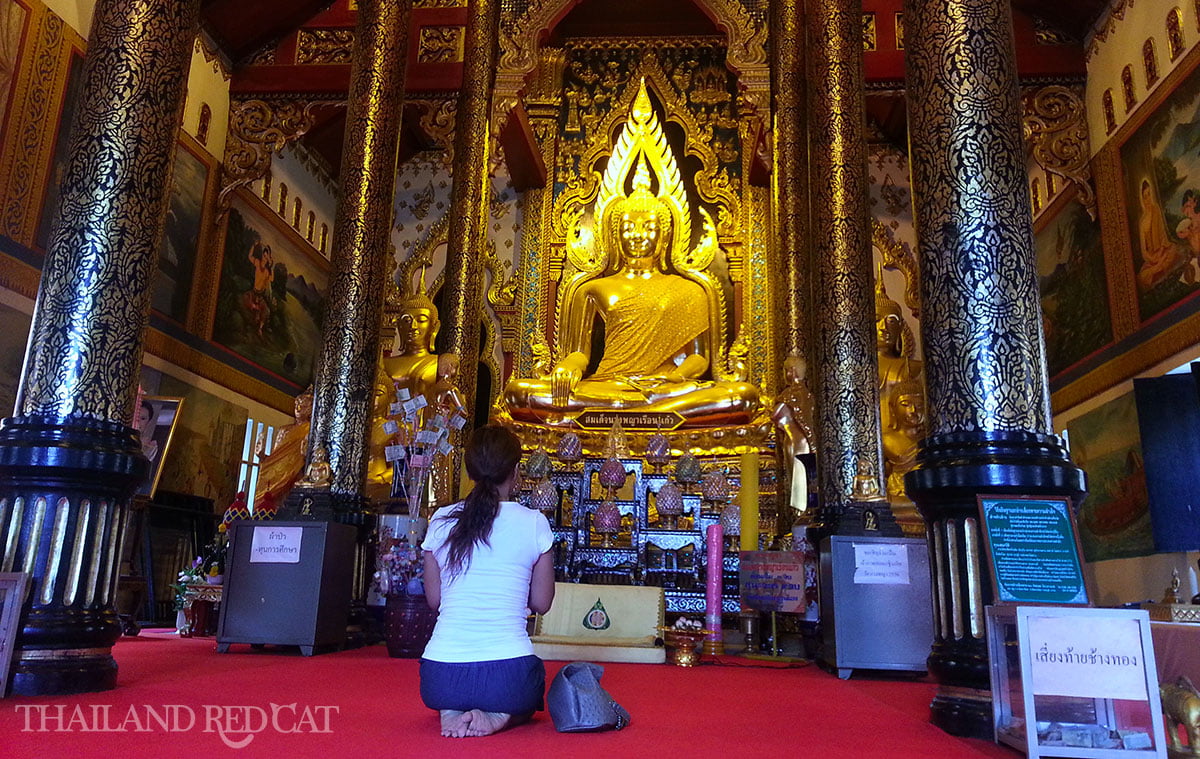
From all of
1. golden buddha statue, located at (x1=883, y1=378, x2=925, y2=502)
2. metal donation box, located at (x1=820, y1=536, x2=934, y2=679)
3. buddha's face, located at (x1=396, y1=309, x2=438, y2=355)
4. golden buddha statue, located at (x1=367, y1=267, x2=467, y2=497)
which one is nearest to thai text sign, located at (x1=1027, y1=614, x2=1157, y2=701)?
metal donation box, located at (x1=820, y1=536, x2=934, y2=679)

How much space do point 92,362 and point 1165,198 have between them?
286 inches

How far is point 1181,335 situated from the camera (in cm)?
621

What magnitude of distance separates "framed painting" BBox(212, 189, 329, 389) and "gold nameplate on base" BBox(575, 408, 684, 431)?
2.71 m

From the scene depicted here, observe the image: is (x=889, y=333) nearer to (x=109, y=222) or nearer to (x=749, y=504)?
(x=749, y=504)

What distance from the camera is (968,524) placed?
93.6 inches

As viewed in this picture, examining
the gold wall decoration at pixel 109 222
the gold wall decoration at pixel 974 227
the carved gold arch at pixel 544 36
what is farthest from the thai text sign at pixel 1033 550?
the carved gold arch at pixel 544 36

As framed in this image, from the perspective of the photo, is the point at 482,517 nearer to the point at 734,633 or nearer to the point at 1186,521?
the point at 734,633

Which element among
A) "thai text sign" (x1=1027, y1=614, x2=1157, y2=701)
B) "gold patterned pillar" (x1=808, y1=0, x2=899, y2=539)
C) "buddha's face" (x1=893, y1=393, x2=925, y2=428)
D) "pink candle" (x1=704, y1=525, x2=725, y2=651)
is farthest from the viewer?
"buddha's face" (x1=893, y1=393, x2=925, y2=428)

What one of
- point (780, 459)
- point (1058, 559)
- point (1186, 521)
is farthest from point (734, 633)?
point (1058, 559)

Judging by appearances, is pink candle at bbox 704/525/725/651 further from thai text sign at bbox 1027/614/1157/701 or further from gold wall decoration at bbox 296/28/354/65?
gold wall decoration at bbox 296/28/354/65

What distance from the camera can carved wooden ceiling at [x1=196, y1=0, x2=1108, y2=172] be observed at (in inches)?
320

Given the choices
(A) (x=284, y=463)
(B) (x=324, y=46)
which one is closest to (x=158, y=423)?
(A) (x=284, y=463)

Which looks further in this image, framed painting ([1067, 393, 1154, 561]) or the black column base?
framed painting ([1067, 393, 1154, 561])

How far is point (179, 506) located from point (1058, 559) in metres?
7.31
